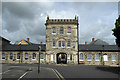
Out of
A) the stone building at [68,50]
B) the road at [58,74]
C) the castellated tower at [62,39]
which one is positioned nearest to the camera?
the road at [58,74]

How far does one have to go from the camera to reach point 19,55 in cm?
3538

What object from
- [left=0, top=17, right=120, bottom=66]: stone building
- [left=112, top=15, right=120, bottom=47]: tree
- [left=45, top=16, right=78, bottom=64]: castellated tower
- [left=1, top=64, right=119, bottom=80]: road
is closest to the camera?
[left=1, top=64, right=119, bottom=80]: road

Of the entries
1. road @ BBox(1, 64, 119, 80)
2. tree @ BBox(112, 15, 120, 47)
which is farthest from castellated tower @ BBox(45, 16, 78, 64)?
tree @ BBox(112, 15, 120, 47)

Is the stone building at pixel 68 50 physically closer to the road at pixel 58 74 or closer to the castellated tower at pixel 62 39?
the castellated tower at pixel 62 39

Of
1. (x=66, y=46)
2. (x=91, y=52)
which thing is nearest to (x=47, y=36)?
(x=66, y=46)

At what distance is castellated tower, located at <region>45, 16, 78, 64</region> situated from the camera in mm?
32938

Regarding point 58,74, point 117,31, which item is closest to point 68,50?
point 117,31

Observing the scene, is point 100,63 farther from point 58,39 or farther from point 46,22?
point 46,22

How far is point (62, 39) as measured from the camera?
33375 millimetres

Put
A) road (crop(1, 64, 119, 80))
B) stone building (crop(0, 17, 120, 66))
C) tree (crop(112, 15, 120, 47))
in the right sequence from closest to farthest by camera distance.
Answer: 1. road (crop(1, 64, 119, 80))
2. tree (crop(112, 15, 120, 47))
3. stone building (crop(0, 17, 120, 66))

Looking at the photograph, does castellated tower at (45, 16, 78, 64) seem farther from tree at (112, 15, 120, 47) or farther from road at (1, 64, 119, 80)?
A: tree at (112, 15, 120, 47)

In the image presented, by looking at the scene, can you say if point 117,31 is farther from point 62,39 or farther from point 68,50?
point 62,39

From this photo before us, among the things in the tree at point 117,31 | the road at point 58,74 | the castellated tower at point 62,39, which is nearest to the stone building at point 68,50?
the castellated tower at point 62,39

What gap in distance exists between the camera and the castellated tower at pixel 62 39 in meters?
32.9
